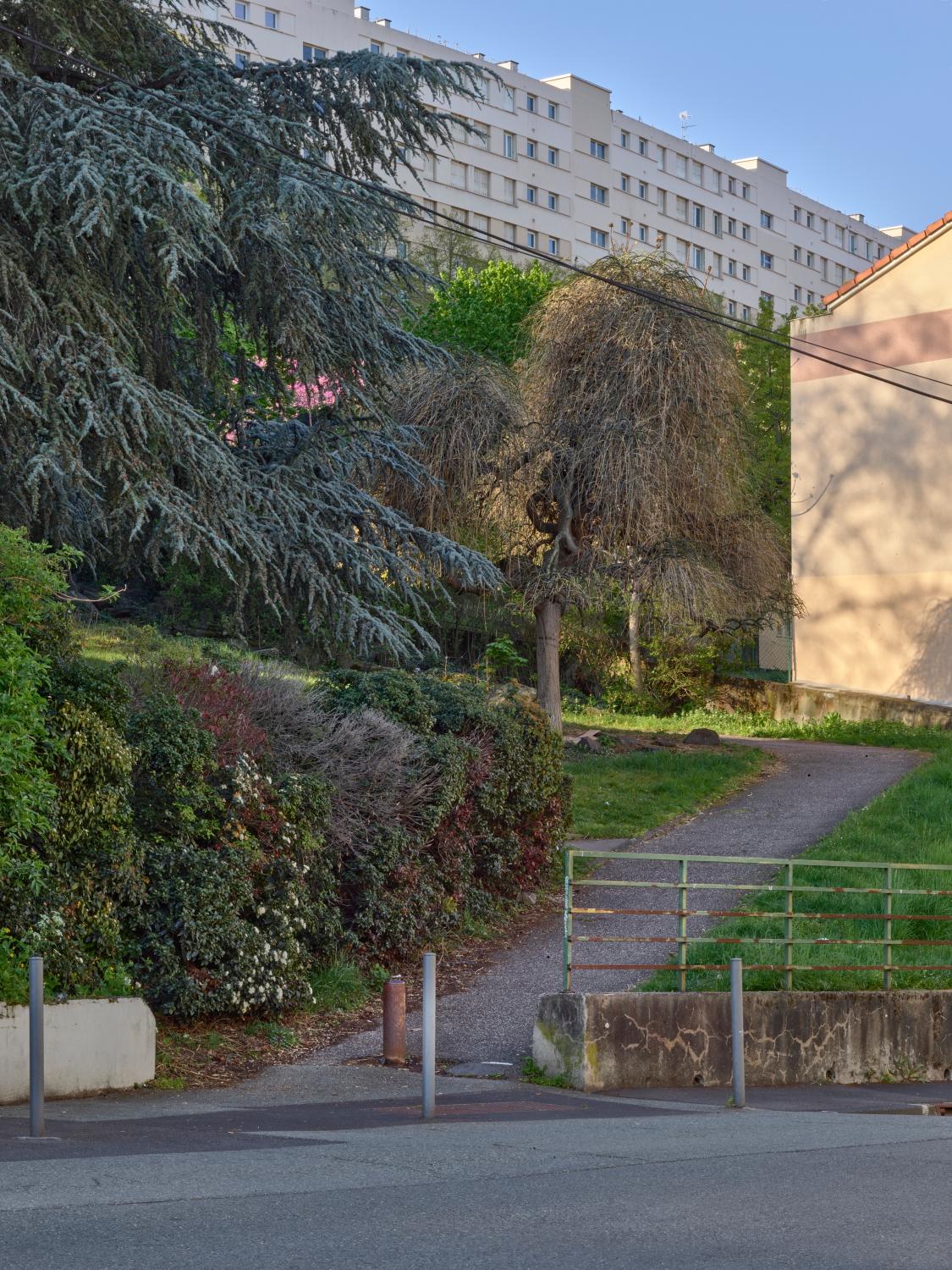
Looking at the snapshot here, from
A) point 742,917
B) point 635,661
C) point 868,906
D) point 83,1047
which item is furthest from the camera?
point 635,661

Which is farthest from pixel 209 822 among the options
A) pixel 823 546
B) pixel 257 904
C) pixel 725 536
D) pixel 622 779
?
pixel 823 546

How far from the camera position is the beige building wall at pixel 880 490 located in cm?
3475

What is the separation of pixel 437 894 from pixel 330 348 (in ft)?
19.3

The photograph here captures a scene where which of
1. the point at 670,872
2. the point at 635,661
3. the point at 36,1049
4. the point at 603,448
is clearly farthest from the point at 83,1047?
the point at 635,661

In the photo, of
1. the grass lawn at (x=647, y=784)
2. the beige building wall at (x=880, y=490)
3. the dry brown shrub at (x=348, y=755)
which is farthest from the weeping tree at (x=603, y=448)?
the beige building wall at (x=880, y=490)

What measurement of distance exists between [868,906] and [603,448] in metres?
9.68

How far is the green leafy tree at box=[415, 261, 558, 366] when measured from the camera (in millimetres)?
44594

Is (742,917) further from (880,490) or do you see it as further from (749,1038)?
(880,490)

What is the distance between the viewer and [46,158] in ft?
49.7

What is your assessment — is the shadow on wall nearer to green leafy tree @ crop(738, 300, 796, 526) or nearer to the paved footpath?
green leafy tree @ crop(738, 300, 796, 526)

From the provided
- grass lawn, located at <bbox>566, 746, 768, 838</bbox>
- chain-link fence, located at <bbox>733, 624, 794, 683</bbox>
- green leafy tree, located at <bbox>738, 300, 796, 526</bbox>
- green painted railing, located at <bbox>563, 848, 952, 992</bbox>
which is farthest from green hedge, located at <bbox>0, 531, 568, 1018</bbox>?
chain-link fence, located at <bbox>733, 624, 794, 683</bbox>

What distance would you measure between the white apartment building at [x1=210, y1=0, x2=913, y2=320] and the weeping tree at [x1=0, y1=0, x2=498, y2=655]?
165ft

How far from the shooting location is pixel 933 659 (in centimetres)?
3478

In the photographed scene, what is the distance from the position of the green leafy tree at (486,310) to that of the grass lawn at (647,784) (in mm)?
18593
